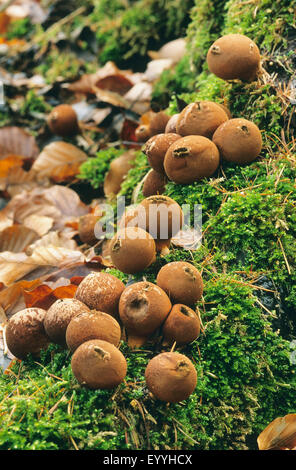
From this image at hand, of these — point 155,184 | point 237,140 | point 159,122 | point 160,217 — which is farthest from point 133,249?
point 159,122

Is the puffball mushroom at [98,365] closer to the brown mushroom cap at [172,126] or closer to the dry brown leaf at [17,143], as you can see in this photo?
the brown mushroom cap at [172,126]

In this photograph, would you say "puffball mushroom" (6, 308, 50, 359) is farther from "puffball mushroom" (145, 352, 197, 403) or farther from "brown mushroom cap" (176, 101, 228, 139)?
"brown mushroom cap" (176, 101, 228, 139)

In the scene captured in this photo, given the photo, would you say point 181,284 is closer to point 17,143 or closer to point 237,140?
point 237,140

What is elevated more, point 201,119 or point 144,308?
point 201,119

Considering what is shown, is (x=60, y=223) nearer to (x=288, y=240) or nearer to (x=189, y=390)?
(x=288, y=240)

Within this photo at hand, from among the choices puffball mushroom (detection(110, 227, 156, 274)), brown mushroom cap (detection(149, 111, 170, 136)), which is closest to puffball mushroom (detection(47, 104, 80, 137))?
brown mushroom cap (detection(149, 111, 170, 136))

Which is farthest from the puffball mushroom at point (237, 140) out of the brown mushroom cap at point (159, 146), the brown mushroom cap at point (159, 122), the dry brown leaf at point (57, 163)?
the dry brown leaf at point (57, 163)
